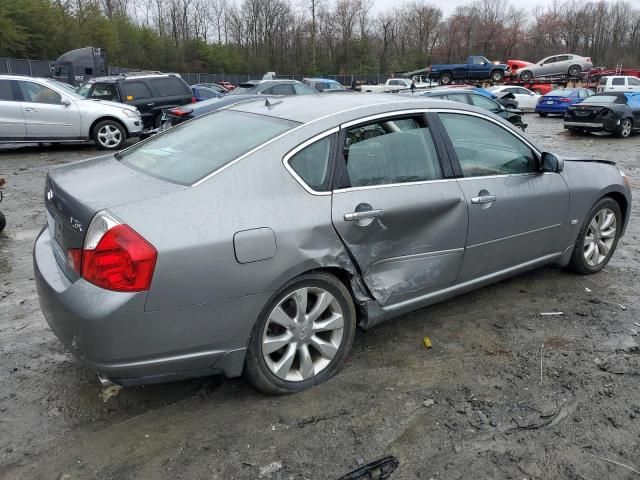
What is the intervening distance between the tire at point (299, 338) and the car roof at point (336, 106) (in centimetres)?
98

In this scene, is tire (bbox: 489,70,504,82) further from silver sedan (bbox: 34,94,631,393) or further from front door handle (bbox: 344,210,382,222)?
front door handle (bbox: 344,210,382,222)

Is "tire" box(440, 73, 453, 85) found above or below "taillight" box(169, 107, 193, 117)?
above

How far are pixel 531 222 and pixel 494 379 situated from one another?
4.37 ft

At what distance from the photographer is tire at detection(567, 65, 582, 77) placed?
3831 cm

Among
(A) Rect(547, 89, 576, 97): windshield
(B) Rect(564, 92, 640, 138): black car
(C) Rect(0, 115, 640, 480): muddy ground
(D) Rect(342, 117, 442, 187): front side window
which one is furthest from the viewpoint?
(A) Rect(547, 89, 576, 97): windshield

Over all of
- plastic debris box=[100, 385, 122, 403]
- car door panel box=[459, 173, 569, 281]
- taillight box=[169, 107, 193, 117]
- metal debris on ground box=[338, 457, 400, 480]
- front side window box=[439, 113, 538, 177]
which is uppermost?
front side window box=[439, 113, 538, 177]

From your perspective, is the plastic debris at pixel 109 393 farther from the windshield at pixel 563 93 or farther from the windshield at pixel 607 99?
the windshield at pixel 563 93

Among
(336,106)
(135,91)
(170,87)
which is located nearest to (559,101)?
(170,87)

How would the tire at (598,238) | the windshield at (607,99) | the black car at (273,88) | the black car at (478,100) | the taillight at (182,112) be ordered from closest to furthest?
the tire at (598,238)
the taillight at (182,112)
the black car at (478,100)
the black car at (273,88)
the windshield at (607,99)

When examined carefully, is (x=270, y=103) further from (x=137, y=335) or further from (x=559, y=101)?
(x=559, y=101)

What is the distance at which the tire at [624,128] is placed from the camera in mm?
16703

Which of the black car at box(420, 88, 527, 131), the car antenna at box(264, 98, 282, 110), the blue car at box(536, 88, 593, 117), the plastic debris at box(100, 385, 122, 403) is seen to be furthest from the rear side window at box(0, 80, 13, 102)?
the blue car at box(536, 88, 593, 117)

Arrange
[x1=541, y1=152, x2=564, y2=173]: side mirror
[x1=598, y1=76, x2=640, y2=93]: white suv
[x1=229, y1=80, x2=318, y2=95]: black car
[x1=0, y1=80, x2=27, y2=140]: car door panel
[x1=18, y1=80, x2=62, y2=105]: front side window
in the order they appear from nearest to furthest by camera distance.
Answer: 1. [x1=541, y1=152, x2=564, y2=173]: side mirror
2. [x1=0, y1=80, x2=27, y2=140]: car door panel
3. [x1=18, y1=80, x2=62, y2=105]: front side window
4. [x1=229, y1=80, x2=318, y2=95]: black car
5. [x1=598, y1=76, x2=640, y2=93]: white suv

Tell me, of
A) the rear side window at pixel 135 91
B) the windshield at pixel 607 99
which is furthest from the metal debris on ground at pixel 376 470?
the windshield at pixel 607 99
